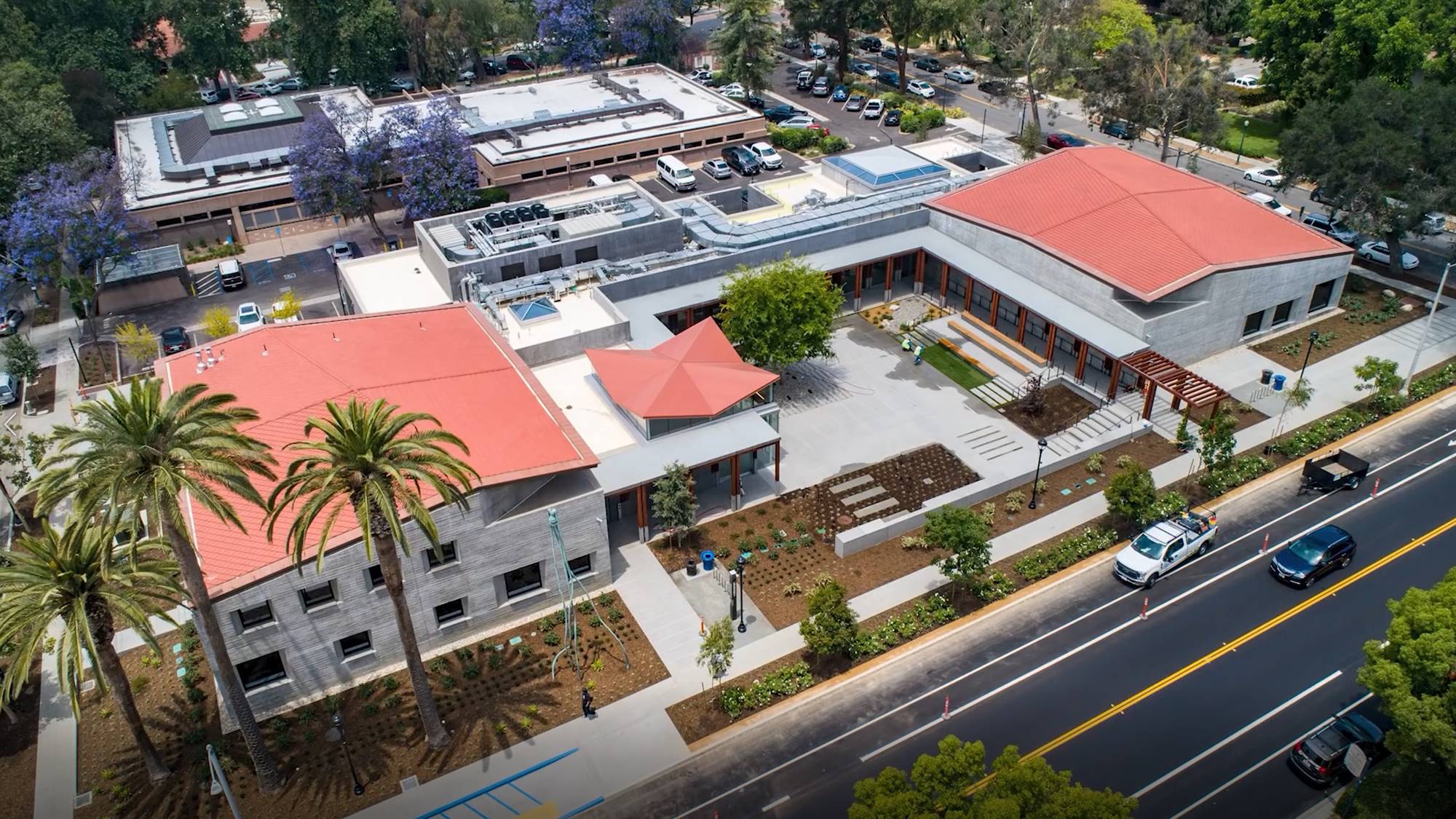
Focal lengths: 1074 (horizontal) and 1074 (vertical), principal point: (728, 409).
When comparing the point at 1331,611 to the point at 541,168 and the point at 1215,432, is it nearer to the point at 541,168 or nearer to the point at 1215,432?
the point at 1215,432

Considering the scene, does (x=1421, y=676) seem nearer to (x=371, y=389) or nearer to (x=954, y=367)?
(x=954, y=367)

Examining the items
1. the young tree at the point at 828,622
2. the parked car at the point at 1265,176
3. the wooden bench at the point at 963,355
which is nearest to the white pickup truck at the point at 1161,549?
the young tree at the point at 828,622

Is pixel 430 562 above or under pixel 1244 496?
above

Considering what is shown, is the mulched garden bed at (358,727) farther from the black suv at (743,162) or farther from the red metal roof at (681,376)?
the black suv at (743,162)

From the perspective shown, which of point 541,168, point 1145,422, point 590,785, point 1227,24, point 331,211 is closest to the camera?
point 590,785

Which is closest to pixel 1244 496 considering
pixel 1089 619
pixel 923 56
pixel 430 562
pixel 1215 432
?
pixel 1215 432
